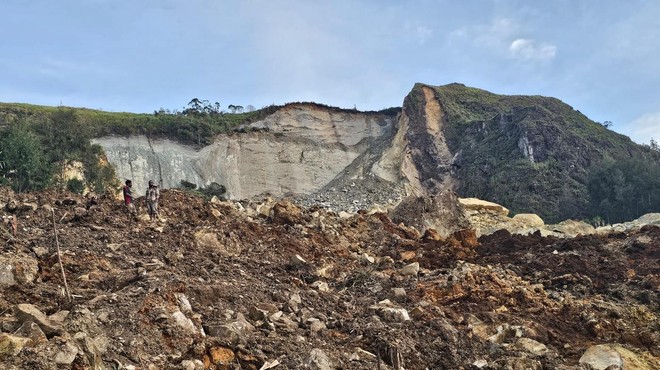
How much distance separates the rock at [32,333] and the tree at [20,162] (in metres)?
20.5

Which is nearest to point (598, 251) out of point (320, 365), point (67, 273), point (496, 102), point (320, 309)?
point (320, 309)

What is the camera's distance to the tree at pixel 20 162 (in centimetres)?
2369

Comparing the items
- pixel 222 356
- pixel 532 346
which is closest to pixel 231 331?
pixel 222 356

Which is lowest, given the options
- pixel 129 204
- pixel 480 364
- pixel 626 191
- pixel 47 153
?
pixel 480 364

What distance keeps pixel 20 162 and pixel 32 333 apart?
21.3 m

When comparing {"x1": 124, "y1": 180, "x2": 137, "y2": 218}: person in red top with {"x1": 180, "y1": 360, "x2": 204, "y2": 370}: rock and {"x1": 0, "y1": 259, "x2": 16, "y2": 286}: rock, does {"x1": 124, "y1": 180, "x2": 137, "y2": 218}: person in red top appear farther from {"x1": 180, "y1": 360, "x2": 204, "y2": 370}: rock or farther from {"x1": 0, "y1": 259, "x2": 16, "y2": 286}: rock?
{"x1": 180, "y1": 360, "x2": 204, "y2": 370}: rock

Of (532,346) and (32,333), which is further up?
(32,333)

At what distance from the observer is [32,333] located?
201 inches

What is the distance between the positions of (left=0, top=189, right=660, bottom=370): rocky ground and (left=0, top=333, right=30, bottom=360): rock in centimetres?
1

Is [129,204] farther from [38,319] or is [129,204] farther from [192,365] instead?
[192,365]

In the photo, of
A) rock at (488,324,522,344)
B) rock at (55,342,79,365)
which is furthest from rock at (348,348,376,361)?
rock at (55,342,79,365)

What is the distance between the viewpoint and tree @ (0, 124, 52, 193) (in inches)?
933

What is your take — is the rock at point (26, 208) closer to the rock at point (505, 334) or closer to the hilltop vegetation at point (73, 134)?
the rock at point (505, 334)

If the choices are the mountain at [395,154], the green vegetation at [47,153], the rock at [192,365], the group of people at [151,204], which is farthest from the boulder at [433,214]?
the rock at [192,365]
